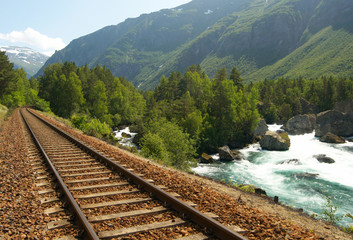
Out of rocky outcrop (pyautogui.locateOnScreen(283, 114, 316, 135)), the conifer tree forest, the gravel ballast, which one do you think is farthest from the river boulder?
the gravel ballast

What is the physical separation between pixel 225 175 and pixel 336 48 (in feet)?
716

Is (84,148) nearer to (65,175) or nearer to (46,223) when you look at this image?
(65,175)

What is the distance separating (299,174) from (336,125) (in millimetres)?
33221

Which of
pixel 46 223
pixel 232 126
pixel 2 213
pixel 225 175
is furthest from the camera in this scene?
pixel 232 126

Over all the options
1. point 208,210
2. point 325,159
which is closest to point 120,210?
point 208,210

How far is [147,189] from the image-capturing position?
658 cm

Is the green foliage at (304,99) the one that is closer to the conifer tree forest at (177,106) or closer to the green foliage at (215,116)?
the conifer tree forest at (177,106)

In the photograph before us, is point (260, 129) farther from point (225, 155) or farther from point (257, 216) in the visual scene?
point (257, 216)

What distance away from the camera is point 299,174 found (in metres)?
27.2

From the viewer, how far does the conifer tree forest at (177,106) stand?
102 ft

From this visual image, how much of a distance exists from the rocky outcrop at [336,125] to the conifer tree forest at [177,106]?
14.3 meters

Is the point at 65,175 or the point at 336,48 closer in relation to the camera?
the point at 65,175

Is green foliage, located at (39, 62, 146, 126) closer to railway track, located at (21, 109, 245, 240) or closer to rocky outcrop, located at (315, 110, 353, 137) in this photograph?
rocky outcrop, located at (315, 110, 353, 137)

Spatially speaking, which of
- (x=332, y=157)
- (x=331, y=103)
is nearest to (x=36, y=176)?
(x=332, y=157)
